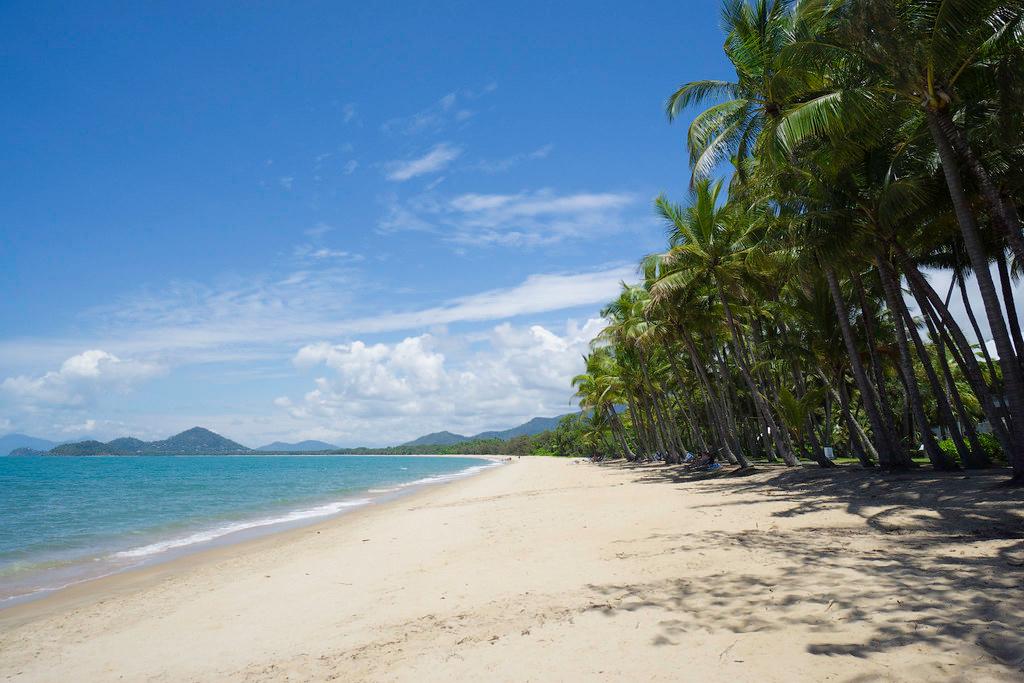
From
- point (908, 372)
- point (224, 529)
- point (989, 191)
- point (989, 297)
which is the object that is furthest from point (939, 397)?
point (224, 529)

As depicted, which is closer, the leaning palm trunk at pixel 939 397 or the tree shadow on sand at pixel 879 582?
the tree shadow on sand at pixel 879 582

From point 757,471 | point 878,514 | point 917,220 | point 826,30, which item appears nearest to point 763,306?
point 757,471

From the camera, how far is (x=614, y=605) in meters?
5.27

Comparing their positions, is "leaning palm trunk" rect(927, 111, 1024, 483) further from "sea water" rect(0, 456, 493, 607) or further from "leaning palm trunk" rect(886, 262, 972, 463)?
"sea water" rect(0, 456, 493, 607)

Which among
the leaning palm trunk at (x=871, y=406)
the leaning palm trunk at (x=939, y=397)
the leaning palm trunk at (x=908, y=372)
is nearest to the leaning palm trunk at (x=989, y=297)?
the leaning palm trunk at (x=908, y=372)

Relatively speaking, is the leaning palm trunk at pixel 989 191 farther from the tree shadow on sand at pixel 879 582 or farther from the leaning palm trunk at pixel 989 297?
the tree shadow on sand at pixel 879 582

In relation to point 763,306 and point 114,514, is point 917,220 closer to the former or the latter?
point 763,306

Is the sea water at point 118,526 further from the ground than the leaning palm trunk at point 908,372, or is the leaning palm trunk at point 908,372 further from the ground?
the leaning palm trunk at point 908,372

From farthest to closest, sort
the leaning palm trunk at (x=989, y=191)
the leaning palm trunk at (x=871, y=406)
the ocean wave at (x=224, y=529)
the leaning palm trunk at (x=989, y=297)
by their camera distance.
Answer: the ocean wave at (x=224, y=529) → the leaning palm trunk at (x=871, y=406) → the leaning palm trunk at (x=989, y=297) → the leaning palm trunk at (x=989, y=191)

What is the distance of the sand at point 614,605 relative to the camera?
12.6 feet

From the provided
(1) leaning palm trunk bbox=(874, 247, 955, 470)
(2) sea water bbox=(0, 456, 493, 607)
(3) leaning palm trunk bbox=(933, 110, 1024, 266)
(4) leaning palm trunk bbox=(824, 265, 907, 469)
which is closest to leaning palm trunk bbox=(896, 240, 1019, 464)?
(1) leaning palm trunk bbox=(874, 247, 955, 470)

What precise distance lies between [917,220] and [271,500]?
28252mm

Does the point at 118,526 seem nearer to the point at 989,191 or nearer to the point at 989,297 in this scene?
the point at 989,297

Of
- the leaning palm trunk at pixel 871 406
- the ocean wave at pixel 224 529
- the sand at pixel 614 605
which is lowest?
the ocean wave at pixel 224 529
